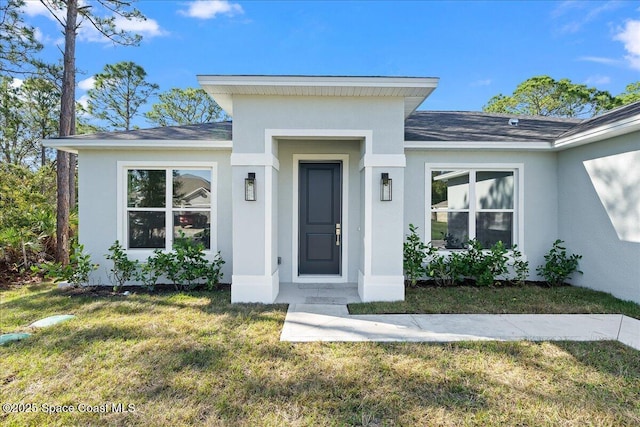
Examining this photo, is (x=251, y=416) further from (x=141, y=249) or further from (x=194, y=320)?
(x=141, y=249)

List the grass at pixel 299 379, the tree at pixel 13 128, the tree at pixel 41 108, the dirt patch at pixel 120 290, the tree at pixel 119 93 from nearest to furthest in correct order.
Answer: the grass at pixel 299 379, the dirt patch at pixel 120 290, the tree at pixel 13 128, the tree at pixel 41 108, the tree at pixel 119 93

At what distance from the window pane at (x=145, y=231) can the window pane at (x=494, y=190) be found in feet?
22.2

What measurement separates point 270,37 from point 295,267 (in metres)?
10.6

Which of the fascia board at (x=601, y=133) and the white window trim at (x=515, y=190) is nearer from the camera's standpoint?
the fascia board at (x=601, y=133)

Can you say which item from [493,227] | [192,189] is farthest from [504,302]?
[192,189]

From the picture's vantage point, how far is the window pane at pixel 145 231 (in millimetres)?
6664

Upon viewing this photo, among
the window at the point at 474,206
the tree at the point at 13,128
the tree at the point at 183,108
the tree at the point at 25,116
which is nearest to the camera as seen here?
the window at the point at 474,206

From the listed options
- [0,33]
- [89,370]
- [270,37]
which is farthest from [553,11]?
[0,33]

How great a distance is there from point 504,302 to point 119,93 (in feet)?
73.3

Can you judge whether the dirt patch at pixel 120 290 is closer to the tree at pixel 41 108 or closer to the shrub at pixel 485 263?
the shrub at pixel 485 263

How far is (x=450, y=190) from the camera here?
6.81 meters

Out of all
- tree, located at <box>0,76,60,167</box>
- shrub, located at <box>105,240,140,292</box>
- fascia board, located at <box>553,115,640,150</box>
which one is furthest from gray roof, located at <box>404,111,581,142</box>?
tree, located at <box>0,76,60,167</box>

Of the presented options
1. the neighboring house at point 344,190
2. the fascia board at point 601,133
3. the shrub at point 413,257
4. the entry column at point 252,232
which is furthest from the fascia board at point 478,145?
the entry column at point 252,232

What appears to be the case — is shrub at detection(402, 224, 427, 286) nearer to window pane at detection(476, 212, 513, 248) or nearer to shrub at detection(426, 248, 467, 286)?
shrub at detection(426, 248, 467, 286)
